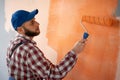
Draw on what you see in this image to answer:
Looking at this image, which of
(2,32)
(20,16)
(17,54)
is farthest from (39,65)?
(2,32)

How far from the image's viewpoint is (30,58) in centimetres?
129

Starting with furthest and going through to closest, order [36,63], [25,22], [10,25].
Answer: [10,25] < [25,22] < [36,63]

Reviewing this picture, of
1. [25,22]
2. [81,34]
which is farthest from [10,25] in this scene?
[81,34]

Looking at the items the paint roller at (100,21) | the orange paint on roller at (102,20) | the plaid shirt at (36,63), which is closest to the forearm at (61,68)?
the plaid shirt at (36,63)

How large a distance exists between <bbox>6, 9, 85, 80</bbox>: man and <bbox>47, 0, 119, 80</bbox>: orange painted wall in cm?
12

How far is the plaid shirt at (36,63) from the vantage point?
1.29 meters

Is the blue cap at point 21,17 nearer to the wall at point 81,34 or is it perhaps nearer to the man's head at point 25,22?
the man's head at point 25,22

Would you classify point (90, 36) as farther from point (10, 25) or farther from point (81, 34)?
point (10, 25)

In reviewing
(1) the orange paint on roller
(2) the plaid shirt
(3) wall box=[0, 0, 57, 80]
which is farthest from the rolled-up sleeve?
(3) wall box=[0, 0, 57, 80]

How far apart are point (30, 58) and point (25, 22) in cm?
25

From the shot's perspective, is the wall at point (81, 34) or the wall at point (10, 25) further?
the wall at point (10, 25)

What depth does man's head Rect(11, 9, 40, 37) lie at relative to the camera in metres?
1.37

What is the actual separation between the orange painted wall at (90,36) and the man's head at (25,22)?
0.28m

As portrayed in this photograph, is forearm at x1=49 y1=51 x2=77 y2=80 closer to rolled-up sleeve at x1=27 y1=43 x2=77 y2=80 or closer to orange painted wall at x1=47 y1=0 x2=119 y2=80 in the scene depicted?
rolled-up sleeve at x1=27 y1=43 x2=77 y2=80
